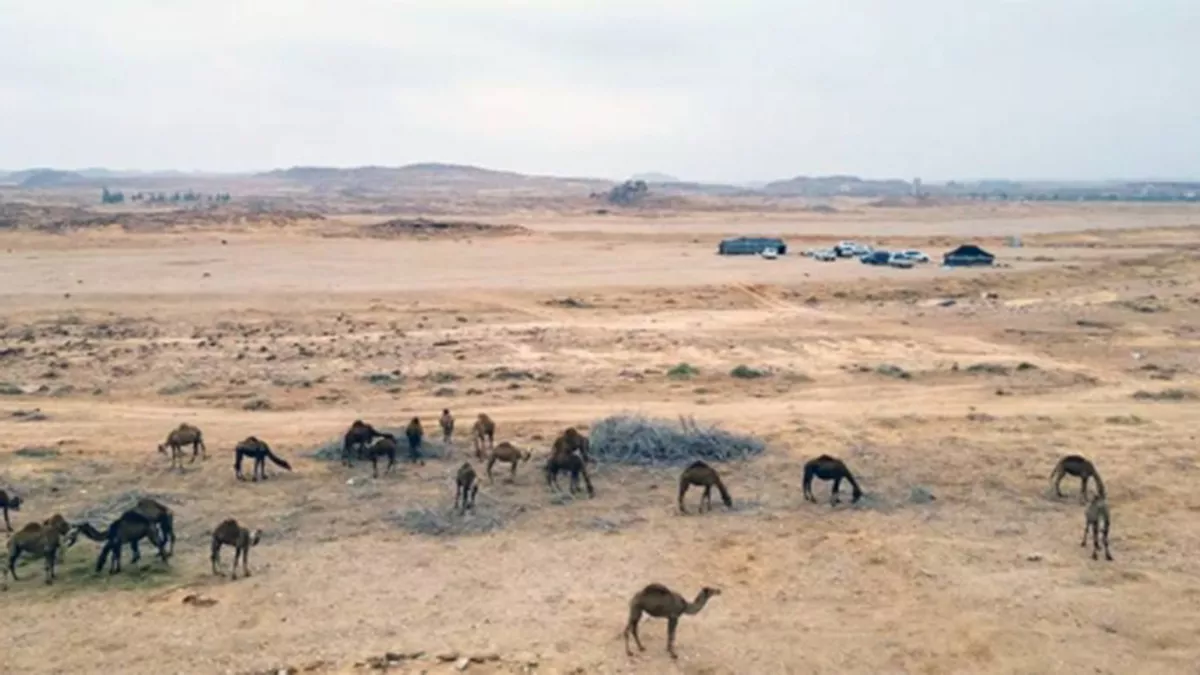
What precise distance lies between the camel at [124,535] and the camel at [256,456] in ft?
12.1

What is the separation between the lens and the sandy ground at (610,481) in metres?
11.0

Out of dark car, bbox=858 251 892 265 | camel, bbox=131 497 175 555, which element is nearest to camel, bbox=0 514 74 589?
camel, bbox=131 497 175 555

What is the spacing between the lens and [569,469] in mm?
16109

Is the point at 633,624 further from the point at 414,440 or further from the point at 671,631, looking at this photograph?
the point at 414,440

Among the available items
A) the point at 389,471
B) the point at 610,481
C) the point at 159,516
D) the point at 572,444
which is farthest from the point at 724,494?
the point at 159,516

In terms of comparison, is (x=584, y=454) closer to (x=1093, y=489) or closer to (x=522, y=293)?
(x=1093, y=489)

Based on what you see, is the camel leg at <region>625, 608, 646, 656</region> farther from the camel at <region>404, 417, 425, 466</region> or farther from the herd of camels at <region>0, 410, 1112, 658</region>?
the camel at <region>404, 417, 425, 466</region>

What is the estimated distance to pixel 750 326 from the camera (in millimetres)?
35375

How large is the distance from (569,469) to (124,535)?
250 inches

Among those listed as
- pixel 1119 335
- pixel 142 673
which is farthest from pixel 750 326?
pixel 142 673

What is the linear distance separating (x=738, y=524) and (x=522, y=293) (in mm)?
29497

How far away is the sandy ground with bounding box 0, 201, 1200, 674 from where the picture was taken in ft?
36.1

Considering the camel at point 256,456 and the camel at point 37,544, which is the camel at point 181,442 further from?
the camel at point 37,544

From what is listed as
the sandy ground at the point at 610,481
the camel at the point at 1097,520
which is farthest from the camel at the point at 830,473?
the camel at the point at 1097,520
